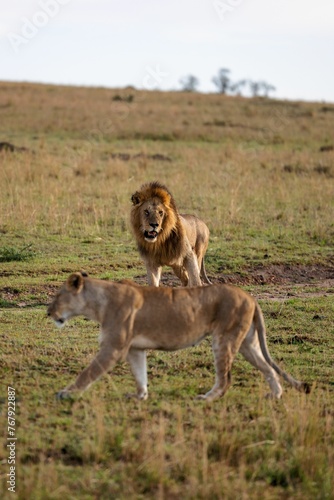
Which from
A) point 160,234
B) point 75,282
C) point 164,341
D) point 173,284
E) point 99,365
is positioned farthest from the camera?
point 173,284

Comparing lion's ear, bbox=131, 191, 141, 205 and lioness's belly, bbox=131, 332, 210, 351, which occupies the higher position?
lion's ear, bbox=131, 191, 141, 205

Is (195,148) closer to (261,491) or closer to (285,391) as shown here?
(285,391)

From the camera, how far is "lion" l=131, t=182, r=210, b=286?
7691 mm

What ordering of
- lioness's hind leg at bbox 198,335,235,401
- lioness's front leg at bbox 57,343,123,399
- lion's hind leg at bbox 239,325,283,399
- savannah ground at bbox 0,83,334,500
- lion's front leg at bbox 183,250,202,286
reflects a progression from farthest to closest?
lion's front leg at bbox 183,250,202,286
lion's hind leg at bbox 239,325,283,399
lioness's hind leg at bbox 198,335,235,401
lioness's front leg at bbox 57,343,123,399
savannah ground at bbox 0,83,334,500

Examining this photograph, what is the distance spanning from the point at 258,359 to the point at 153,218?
271cm

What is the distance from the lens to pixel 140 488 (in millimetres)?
3848

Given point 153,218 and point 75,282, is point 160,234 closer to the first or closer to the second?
point 153,218

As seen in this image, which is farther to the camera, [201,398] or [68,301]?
[201,398]

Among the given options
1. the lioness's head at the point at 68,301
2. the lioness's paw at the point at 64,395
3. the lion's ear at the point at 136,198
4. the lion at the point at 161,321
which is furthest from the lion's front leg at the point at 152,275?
the lioness's paw at the point at 64,395

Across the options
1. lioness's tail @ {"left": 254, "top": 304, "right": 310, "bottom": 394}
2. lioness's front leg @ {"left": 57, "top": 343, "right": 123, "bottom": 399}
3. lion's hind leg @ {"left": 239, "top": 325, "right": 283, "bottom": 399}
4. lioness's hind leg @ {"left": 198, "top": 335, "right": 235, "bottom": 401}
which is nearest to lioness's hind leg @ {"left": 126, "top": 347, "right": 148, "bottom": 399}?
lioness's front leg @ {"left": 57, "top": 343, "right": 123, "bottom": 399}

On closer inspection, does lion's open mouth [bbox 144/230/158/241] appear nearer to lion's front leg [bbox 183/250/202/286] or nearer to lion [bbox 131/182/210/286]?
lion [bbox 131/182/210/286]

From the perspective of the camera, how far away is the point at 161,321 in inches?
198

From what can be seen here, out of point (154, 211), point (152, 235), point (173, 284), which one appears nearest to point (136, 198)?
point (154, 211)

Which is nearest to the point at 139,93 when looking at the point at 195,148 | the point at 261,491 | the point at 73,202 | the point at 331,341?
the point at 195,148
